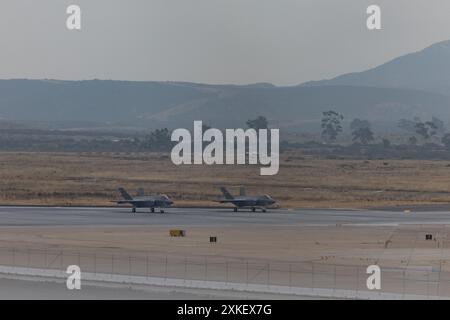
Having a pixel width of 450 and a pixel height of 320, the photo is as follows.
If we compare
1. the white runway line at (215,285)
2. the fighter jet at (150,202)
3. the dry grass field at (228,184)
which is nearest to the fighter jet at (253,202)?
the fighter jet at (150,202)

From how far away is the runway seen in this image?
332 ft

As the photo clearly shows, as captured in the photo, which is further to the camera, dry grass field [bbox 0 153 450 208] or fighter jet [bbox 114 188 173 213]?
dry grass field [bbox 0 153 450 208]

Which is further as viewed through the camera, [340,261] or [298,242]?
[298,242]

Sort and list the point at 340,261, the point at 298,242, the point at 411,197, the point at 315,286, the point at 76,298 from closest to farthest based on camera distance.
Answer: the point at 76,298 → the point at 315,286 → the point at 340,261 → the point at 298,242 → the point at 411,197

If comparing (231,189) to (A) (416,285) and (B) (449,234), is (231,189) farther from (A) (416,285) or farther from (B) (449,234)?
(A) (416,285)

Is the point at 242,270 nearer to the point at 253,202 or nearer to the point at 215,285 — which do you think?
the point at 215,285

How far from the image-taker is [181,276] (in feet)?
204

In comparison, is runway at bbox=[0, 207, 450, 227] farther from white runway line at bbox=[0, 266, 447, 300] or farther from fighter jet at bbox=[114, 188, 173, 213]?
white runway line at bbox=[0, 266, 447, 300]

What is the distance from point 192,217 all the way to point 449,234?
27243mm

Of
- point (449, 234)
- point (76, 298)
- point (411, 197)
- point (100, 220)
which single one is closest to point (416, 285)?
point (76, 298)

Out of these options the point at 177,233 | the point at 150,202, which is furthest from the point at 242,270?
the point at 150,202

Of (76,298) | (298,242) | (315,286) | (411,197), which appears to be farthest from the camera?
(411,197)

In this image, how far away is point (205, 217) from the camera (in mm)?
109500

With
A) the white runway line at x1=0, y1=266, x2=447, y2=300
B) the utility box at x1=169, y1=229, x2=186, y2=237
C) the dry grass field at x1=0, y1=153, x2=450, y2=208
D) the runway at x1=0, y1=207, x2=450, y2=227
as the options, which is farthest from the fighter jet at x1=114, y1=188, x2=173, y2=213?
the white runway line at x1=0, y1=266, x2=447, y2=300
